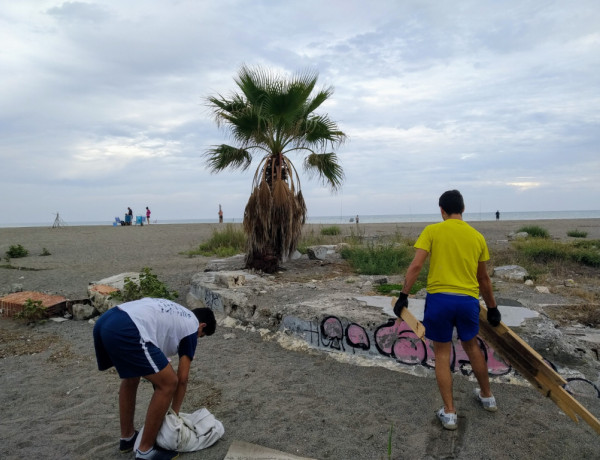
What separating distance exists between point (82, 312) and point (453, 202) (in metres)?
6.36

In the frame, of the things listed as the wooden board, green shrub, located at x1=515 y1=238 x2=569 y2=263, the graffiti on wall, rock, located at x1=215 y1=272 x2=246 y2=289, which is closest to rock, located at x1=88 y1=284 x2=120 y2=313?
rock, located at x1=215 y1=272 x2=246 y2=289

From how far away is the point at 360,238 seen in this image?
13375 millimetres

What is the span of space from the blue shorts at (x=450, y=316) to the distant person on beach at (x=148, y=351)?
1732 millimetres

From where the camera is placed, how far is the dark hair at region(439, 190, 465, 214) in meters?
3.59

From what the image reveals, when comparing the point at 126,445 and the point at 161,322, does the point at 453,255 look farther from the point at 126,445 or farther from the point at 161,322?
the point at 126,445

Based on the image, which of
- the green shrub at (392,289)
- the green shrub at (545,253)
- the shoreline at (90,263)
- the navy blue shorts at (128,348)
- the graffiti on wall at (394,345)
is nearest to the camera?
the navy blue shorts at (128,348)

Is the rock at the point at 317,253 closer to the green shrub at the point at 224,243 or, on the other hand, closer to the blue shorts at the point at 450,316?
the green shrub at the point at 224,243

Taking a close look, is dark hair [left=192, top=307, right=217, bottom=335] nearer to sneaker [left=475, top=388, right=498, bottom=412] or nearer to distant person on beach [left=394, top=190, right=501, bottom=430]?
distant person on beach [left=394, top=190, right=501, bottom=430]

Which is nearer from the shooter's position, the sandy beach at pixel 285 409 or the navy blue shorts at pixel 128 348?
the navy blue shorts at pixel 128 348

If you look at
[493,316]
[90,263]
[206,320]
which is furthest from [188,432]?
[90,263]

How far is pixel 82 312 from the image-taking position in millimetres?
7383

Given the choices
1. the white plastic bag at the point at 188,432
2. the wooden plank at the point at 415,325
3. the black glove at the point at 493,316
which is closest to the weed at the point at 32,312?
the white plastic bag at the point at 188,432

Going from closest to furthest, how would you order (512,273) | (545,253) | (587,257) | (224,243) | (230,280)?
(230,280) < (512,273) < (587,257) < (545,253) < (224,243)

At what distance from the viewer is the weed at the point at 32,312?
7.07 metres
